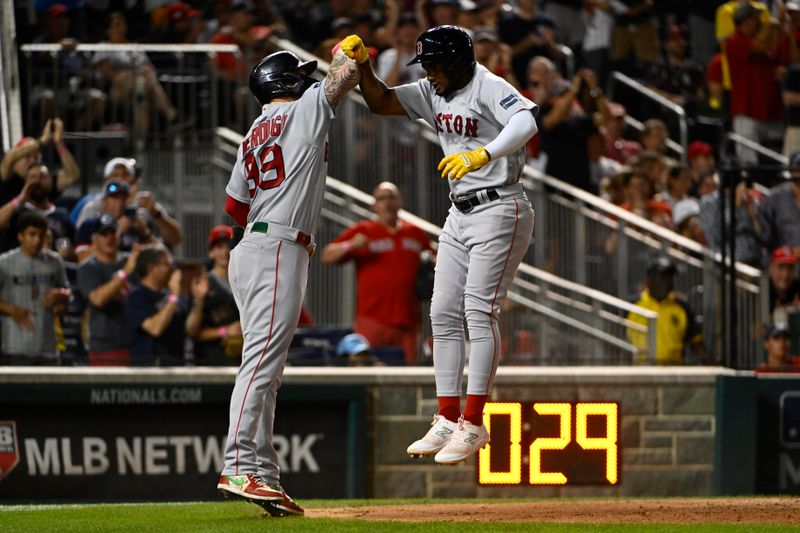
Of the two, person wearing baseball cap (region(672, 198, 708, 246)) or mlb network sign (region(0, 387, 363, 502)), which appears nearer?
mlb network sign (region(0, 387, 363, 502))

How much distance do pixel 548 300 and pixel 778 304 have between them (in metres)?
1.83

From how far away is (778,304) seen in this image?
36.2ft

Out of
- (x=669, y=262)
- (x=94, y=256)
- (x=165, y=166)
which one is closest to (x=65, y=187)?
(x=165, y=166)

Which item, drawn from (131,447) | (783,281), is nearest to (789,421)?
(783,281)

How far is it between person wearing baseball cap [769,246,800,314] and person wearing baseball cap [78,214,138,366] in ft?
14.9

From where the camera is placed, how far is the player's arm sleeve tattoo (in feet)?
25.0

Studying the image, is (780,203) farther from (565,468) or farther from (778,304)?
(565,468)

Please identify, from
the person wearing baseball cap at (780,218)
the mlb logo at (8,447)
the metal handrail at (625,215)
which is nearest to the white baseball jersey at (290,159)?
the mlb logo at (8,447)

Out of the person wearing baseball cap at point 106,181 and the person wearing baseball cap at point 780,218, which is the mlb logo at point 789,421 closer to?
the person wearing baseball cap at point 780,218

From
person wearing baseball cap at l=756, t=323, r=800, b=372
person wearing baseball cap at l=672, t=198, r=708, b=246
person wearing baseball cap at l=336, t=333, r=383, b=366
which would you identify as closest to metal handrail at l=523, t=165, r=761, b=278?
person wearing baseball cap at l=672, t=198, r=708, b=246

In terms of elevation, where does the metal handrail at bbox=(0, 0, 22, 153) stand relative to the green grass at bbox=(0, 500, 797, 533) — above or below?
above

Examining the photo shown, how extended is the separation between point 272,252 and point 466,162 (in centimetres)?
106

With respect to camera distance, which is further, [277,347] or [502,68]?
[502,68]

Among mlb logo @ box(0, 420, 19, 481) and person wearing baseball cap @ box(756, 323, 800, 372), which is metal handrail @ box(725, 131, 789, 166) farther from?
mlb logo @ box(0, 420, 19, 481)
